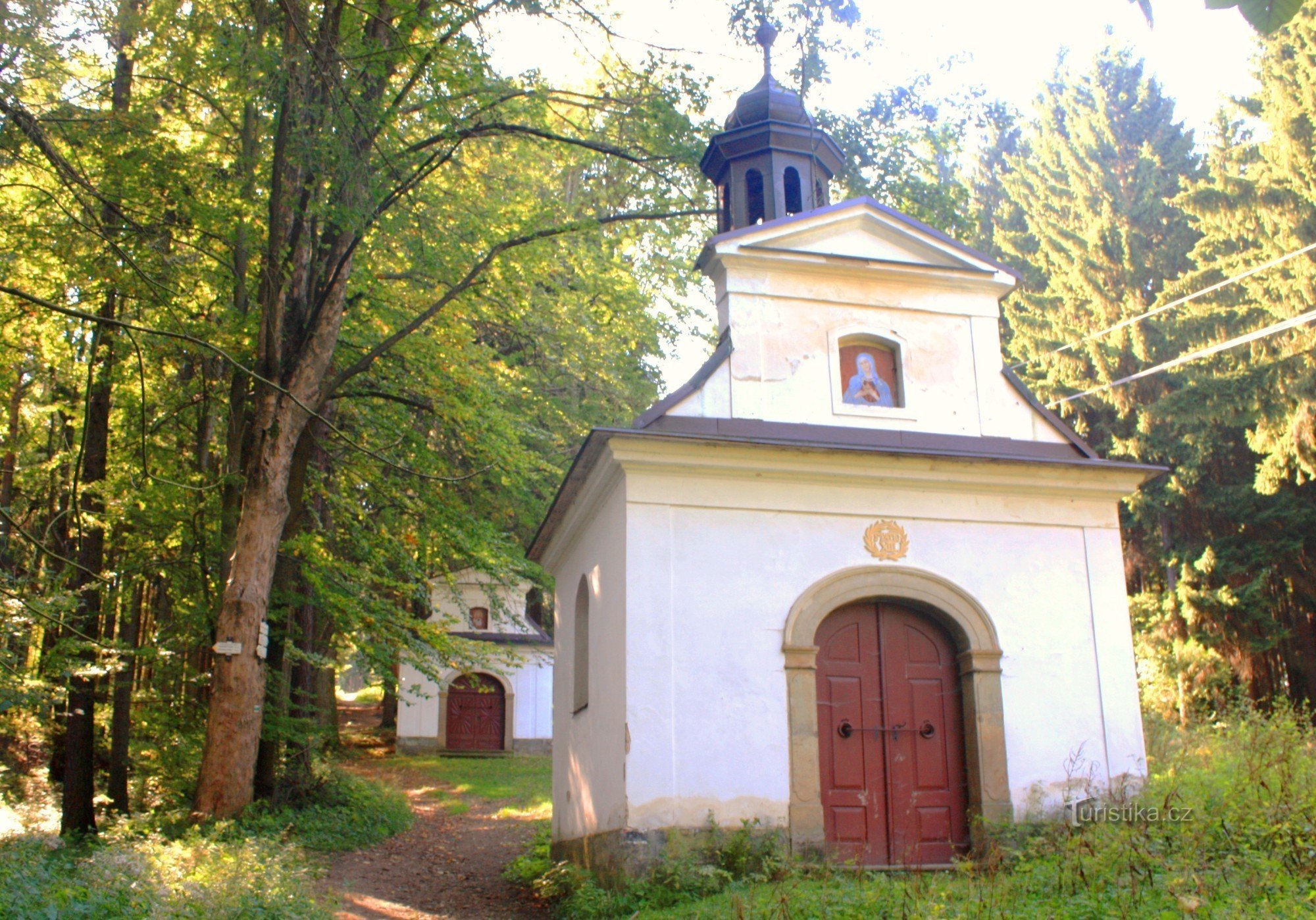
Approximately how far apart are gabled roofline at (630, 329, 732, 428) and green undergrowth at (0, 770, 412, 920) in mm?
4642

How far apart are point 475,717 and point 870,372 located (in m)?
21.0

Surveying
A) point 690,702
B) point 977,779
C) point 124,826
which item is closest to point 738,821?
point 690,702

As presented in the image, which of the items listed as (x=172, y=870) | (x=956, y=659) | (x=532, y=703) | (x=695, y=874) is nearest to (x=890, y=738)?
(x=956, y=659)

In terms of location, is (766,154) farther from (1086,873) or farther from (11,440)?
(11,440)

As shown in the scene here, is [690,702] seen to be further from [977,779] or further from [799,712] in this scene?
[977,779]

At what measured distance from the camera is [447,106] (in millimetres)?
10859

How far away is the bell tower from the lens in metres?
12.8

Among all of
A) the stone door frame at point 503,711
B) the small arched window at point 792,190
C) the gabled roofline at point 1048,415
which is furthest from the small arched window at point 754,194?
the stone door frame at point 503,711

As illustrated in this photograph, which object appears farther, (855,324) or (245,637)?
(855,324)

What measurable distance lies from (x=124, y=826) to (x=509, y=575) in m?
5.98

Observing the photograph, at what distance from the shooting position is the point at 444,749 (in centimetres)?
2816

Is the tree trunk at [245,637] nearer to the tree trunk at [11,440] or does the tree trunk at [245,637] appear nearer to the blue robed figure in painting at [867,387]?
the tree trunk at [11,440]

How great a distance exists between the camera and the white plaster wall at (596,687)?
9.49m

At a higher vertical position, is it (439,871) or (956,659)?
(956,659)
